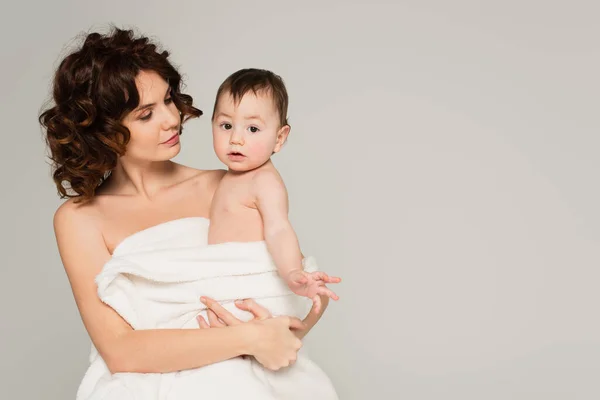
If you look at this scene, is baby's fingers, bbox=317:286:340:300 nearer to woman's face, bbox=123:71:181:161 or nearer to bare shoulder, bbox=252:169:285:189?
bare shoulder, bbox=252:169:285:189

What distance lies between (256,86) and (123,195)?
63 cm

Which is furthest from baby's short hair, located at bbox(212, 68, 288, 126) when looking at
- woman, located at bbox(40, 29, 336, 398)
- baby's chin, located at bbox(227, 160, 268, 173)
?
woman, located at bbox(40, 29, 336, 398)

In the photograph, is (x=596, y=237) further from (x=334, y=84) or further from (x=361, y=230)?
(x=334, y=84)

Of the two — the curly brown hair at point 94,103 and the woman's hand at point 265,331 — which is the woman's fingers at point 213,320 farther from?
the curly brown hair at point 94,103

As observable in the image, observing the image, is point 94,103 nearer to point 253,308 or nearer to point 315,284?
point 253,308

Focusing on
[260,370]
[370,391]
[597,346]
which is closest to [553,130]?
[597,346]

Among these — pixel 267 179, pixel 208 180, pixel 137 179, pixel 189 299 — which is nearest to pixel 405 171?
pixel 208 180

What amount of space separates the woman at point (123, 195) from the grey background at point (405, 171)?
1374mm

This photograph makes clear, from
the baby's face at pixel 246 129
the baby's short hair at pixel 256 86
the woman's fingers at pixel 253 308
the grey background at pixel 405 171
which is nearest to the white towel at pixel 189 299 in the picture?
the woman's fingers at pixel 253 308

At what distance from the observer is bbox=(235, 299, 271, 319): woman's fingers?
2533 mm

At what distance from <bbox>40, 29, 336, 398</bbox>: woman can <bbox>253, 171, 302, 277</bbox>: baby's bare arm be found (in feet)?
0.58

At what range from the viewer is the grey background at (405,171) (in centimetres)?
412

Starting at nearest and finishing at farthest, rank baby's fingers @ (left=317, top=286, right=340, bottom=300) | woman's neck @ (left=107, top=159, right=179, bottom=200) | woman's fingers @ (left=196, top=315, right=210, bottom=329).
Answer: baby's fingers @ (left=317, top=286, right=340, bottom=300) → woman's fingers @ (left=196, top=315, right=210, bottom=329) → woman's neck @ (left=107, top=159, right=179, bottom=200)

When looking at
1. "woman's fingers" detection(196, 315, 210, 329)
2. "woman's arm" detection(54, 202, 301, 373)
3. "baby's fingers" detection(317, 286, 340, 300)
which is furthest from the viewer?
"woman's fingers" detection(196, 315, 210, 329)
